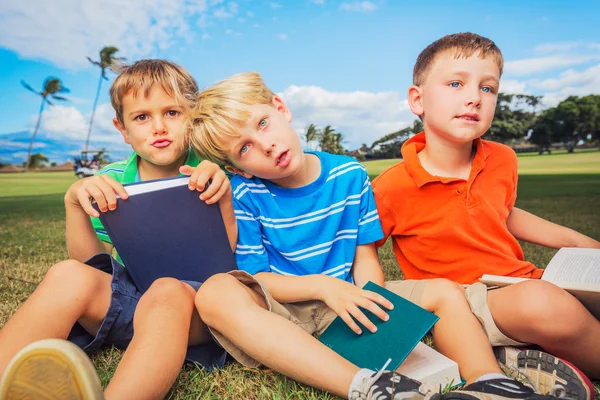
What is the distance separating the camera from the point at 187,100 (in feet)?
6.45

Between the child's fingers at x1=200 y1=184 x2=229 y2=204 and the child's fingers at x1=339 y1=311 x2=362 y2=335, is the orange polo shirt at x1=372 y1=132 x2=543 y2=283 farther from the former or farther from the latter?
the child's fingers at x1=200 y1=184 x2=229 y2=204

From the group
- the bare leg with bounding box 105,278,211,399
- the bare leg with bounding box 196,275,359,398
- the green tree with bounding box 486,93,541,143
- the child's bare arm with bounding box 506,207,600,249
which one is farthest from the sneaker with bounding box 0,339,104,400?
the green tree with bounding box 486,93,541,143

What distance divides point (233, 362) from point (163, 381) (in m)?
0.39

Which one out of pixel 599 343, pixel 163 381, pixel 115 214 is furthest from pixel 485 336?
pixel 115 214

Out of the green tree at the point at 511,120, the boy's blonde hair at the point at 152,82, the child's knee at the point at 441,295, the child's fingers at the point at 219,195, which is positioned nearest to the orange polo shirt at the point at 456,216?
the child's knee at the point at 441,295

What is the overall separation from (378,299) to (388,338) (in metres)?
0.12

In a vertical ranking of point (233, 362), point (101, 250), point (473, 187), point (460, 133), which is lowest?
point (233, 362)

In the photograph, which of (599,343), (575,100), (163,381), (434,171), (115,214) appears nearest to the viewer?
(163,381)

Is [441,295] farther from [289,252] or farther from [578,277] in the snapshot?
[289,252]

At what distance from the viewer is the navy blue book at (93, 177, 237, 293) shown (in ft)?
5.18

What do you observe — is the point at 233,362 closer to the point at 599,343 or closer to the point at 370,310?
the point at 370,310

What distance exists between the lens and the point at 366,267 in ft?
6.15

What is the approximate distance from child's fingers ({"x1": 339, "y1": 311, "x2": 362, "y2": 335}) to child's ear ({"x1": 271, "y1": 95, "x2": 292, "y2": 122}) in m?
0.81

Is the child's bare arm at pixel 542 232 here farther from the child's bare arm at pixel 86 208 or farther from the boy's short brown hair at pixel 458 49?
the child's bare arm at pixel 86 208
